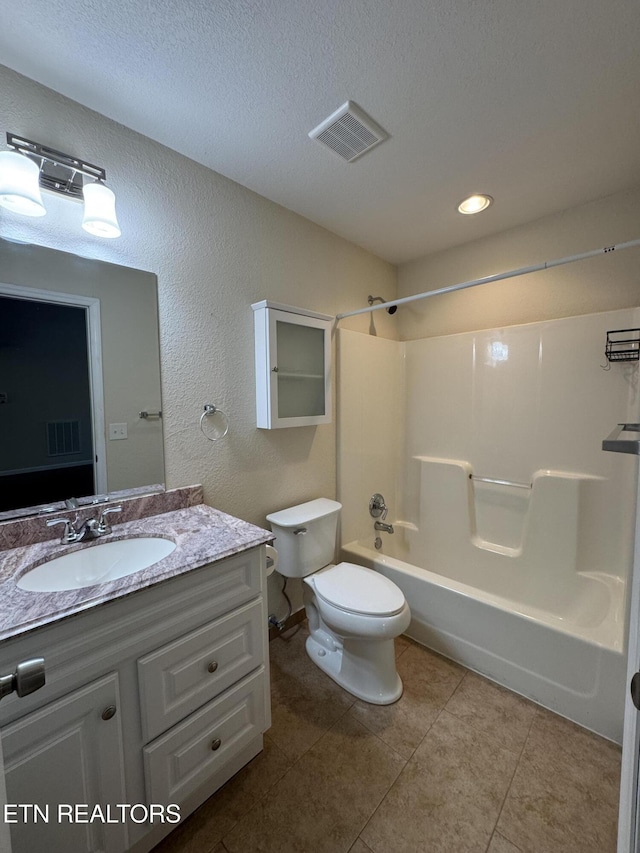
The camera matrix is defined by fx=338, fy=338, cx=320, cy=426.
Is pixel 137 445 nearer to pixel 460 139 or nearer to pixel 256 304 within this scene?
pixel 256 304

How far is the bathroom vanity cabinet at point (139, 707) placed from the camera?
30.4 inches

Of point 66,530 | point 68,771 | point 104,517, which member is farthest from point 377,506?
point 68,771

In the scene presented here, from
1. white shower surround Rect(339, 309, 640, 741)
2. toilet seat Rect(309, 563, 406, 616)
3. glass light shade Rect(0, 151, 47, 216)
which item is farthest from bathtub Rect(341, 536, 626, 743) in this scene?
glass light shade Rect(0, 151, 47, 216)

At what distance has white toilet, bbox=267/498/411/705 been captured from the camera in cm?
147

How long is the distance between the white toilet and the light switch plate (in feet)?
2.65

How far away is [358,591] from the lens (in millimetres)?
1591

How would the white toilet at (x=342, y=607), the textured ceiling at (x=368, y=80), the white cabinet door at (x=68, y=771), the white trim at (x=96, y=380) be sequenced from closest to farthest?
1. the white cabinet door at (x=68, y=771)
2. the textured ceiling at (x=368, y=80)
3. the white trim at (x=96, y=380)
4. the white toilet at (x=342, y=607)

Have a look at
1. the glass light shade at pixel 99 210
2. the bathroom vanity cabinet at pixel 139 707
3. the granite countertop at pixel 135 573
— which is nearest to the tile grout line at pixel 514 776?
the bathroom vanity cabinet at pixel 139 707

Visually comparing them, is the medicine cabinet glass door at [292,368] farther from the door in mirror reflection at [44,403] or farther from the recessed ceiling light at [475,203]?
the recessed ceiling light at [475,203]

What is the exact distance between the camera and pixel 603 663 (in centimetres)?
134

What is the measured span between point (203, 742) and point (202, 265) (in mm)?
1802

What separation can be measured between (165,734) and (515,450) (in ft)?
6.86

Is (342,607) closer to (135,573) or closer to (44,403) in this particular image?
(135,573)

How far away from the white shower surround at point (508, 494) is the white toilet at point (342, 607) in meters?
0.34
